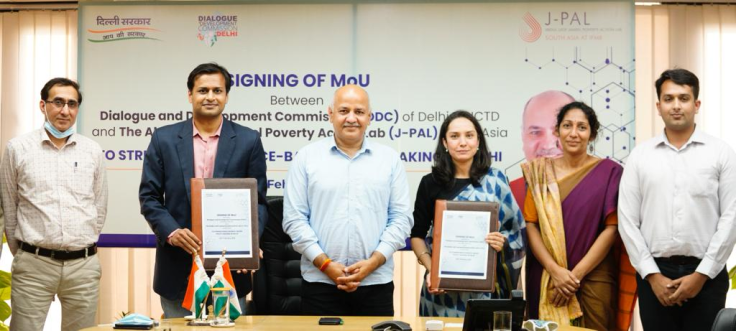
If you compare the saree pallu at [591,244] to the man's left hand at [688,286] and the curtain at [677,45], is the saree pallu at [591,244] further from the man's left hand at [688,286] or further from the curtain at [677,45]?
the curtain at [677,45]

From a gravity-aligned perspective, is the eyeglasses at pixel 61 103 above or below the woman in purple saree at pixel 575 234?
above

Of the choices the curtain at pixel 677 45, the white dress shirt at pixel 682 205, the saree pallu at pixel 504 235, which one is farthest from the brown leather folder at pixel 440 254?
the curtain at pixel 677 45

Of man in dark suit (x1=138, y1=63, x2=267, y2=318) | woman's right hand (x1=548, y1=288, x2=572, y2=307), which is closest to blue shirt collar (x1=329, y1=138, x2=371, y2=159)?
man in dark suit (x1=138, y1=63, x2=267, y2=318)

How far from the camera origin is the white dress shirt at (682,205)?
3615mm

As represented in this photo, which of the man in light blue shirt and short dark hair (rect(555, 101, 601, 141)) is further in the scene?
short dark hair (rect(555, 101, 601, 141))

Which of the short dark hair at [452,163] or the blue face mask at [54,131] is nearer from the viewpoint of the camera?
the short dark hair at [452,163]

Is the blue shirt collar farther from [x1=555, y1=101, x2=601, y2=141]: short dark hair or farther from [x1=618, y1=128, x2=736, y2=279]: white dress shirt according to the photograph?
[x1=618, y1=128, x2=736, y2=279]: white dress shirt

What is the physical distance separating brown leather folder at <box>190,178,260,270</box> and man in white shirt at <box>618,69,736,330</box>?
66.9 inches

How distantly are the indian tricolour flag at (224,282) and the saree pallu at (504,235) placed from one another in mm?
997

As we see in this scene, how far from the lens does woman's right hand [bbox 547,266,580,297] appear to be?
3760 millimetres

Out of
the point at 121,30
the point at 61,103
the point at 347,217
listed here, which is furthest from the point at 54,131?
the point at 347,217

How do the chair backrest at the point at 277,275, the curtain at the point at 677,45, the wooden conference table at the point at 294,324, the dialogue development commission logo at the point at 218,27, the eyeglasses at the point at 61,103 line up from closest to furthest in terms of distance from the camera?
the wooden conference table at the point at 294,324 → the eyeglasses at the point at 61,103 → the chair backrest at the point at 277,275 → the dialogue development commission logo at the point at 218,27 → the curtain at the point at 677,45

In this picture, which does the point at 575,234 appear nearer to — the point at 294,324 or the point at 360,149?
the point at 360,149

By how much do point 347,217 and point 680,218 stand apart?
1.51m
